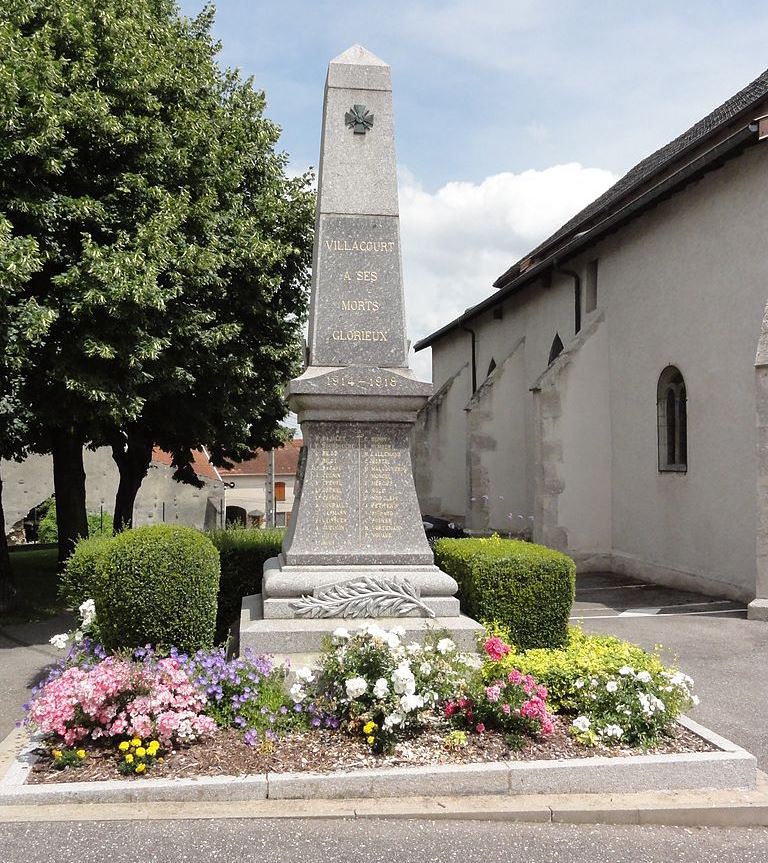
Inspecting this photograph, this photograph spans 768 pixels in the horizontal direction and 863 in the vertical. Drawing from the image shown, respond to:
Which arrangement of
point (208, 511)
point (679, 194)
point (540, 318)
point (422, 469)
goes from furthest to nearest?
point (208, 511) < point (422, 469) < point (540, 318) < point (679, 194)

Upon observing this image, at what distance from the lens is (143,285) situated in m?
9.59

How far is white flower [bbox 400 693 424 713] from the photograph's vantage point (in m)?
4.82

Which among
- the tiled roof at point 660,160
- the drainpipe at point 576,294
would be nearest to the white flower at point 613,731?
the tiled roof at point 660,160

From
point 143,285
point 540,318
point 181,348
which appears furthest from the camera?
point 540,318

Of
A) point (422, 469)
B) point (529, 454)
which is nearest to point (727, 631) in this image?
point (529, 454)

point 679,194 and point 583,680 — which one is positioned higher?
point 679,194

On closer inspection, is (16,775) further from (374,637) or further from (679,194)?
(679,194)

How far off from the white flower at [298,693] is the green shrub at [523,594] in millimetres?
2088

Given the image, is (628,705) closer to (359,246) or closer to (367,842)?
(367,842)

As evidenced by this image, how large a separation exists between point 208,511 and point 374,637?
2769 cm

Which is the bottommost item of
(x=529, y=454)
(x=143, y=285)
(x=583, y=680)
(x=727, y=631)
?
(x=727, y=631)

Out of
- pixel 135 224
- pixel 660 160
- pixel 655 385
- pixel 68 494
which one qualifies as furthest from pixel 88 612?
pixel 660 160

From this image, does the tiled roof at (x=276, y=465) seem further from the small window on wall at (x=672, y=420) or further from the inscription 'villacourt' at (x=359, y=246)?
the inscription 'villacourt' at (x=359, y=246)

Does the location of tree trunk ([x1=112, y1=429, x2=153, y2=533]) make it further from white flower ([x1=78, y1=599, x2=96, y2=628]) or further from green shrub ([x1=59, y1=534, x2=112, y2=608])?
white flower ([x1=78, y1=599, x2=96, y2=628])
